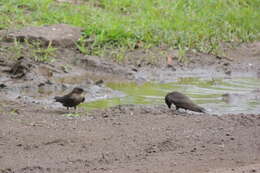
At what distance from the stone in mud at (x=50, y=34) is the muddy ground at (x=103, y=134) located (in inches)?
35.8

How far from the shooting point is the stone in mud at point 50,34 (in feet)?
41.0

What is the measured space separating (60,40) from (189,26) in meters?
2.90

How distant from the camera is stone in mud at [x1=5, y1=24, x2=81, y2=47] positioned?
12.5 m

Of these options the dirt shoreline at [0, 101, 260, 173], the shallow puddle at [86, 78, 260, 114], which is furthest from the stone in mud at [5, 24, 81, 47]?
the dirt shoreline at [0, 101, 260, 173]

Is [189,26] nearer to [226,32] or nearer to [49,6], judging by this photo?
[226,32]

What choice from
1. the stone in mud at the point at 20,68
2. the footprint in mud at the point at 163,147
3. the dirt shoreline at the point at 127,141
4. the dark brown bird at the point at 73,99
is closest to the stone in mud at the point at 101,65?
the stone in mud at the point at 20,68

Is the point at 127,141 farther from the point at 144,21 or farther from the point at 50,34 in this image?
the point at 144,21

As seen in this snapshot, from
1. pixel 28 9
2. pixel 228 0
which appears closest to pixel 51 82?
pixel 28 9

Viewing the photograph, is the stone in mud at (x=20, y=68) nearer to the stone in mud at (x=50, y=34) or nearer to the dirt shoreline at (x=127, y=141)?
the stone in mud at (x=50, y=34)

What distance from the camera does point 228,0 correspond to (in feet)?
54.3

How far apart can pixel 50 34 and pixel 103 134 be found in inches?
219

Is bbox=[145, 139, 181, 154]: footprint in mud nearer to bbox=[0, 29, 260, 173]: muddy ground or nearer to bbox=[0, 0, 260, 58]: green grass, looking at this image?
bbox=[0, 29, 260, 173]: muddy ground

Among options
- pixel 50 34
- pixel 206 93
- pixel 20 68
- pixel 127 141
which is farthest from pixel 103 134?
pixel 50 34

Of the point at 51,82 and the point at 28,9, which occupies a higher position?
the point at 28,9
